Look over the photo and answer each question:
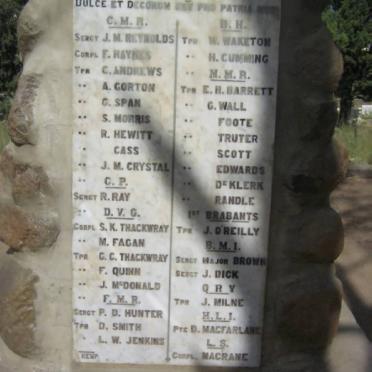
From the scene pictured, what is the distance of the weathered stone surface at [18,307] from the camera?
246cm

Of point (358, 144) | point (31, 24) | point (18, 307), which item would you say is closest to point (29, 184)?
point (18, 307)

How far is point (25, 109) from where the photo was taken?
236 centimetres

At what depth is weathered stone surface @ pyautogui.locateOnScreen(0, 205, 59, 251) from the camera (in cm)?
242

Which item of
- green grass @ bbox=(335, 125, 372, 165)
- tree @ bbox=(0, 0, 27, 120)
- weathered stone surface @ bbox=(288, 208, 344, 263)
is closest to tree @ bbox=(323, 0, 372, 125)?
green grass @ bbox=(335, 125, 372, 165)

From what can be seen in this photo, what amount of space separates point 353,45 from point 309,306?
20.4 metres

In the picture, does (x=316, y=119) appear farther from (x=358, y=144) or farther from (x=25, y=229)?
(x=358, y=144)

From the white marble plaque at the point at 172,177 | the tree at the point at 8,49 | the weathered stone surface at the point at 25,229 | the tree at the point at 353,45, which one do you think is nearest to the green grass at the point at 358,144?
the white marble plaque at the point at 172,177

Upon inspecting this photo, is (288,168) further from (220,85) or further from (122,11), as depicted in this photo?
(122,11)

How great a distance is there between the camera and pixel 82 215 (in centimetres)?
242

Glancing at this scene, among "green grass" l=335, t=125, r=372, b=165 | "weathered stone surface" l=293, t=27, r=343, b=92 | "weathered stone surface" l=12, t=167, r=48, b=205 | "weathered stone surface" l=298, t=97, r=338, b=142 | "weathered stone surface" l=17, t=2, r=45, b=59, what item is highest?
"weathered stone surface" l=17, t=2, r=45, b=59

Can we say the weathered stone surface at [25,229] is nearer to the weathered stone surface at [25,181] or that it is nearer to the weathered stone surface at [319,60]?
the weathered stone surface at [25,181]

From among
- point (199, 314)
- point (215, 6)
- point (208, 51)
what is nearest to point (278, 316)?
point (199, 314)

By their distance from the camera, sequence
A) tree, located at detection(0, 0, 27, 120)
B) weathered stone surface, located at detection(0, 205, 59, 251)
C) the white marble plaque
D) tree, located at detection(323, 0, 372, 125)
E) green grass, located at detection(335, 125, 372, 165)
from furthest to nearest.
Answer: tree, located at detection(323, 0, 372, 125) → tree, located at detection(0, 0, 27, 120) → green grass, located at detection(335, 125, 372, 165) → weathered stone surface, located at detection(0, 205, 59, 251) → the white marble plaque

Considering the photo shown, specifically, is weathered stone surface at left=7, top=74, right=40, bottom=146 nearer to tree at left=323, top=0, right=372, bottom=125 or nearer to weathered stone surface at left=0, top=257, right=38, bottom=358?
weathered stone surface at left=0, top=257, right=38, bottom=358
